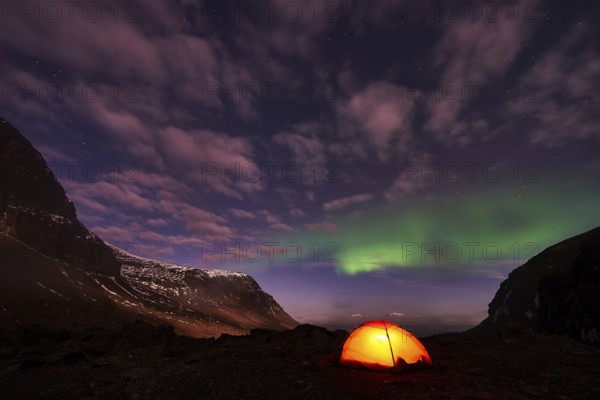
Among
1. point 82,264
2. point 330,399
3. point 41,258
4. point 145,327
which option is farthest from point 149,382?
point 82,264

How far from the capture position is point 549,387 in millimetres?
9484

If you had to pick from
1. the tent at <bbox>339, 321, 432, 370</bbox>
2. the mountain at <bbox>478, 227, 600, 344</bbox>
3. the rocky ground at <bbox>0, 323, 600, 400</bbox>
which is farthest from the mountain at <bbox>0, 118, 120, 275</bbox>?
the mountain at <bbox>478, 227, 600, 344</bbox>

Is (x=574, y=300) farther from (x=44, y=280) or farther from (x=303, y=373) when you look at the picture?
(x=44, y=280)

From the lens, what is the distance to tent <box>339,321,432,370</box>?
37.9 feet

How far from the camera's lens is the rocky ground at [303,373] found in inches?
374

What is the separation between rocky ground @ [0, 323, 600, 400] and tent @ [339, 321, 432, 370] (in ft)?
1.32

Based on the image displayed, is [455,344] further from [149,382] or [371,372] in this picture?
[149,382]

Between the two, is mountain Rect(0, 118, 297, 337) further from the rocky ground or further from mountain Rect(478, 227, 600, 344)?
mountain Rect(478, 227, 600, 344)

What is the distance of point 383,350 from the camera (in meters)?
11.9

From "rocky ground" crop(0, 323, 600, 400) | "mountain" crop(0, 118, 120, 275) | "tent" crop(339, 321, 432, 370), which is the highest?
"mountain" crop(0, 118, 120, 275)

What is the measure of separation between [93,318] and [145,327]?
123346 mm

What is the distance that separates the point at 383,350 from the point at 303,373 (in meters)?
3.23

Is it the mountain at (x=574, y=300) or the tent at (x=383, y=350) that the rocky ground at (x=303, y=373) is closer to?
the tent at (x=383, y=350)

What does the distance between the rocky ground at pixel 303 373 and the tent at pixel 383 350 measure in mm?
403
